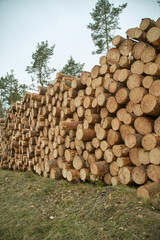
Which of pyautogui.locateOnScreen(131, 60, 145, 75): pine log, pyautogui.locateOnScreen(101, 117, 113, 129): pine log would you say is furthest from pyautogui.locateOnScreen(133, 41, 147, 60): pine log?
pyautogui.locateOnScreen(101, 117, 113, 129): pine log

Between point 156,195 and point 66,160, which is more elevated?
point 66,160

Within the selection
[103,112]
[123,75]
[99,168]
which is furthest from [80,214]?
[123,75]

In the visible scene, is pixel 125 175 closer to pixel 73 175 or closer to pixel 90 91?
pixel 73 175

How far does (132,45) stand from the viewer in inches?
154

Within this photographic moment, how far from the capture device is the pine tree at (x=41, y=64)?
61.2ft

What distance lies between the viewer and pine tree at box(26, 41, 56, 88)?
18.6 metres

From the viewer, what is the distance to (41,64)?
62.3 ft

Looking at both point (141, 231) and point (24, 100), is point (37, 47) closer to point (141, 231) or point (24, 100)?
point (24, 100)

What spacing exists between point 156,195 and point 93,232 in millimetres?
1222

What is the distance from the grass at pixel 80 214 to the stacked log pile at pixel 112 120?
0.35 meters

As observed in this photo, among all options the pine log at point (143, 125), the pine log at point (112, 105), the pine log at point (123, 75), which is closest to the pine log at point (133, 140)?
the pine log at point (143, 125)

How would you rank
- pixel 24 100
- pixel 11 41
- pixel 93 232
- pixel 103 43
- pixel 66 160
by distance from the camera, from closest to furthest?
1. pixel 93 232
2. pixel 66 160
3. pixel 24 100
4. pixel 103 43
5. pixel 11 41

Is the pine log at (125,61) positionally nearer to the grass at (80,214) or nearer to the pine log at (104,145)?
the pine log at (104,145)

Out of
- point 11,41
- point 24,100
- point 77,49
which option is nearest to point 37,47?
point 24,100
